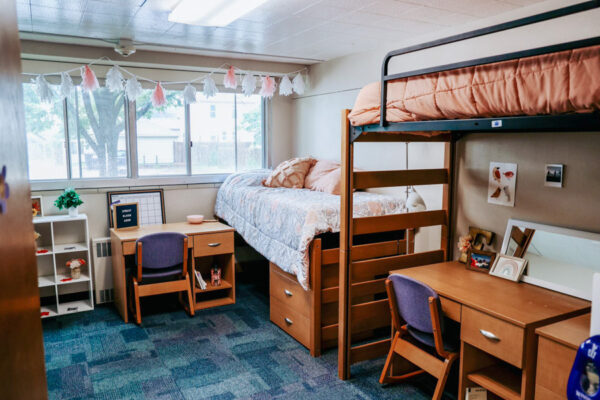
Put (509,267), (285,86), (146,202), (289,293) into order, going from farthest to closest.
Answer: (285,86), (146,202), (289,293), (509,267)

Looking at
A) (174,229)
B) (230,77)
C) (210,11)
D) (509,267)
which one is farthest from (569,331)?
(230,77)

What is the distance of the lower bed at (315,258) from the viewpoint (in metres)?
2.97

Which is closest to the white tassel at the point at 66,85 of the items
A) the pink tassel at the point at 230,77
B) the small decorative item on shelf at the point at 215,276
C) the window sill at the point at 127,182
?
the window sill at the point at 127,182

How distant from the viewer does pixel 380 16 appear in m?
2.87

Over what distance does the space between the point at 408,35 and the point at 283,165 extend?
5.35 ft

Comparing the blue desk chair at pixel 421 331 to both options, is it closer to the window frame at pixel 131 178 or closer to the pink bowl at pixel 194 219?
the pink bowl at pixel 194 219

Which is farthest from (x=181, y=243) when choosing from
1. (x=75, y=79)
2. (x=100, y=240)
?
(x=75, y=79)

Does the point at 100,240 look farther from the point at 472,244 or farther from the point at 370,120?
the point at 472,244

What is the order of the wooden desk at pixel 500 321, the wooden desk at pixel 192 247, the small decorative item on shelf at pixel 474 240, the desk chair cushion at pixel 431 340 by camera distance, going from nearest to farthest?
the wooden desk at pixel 500 321
the desk chair cushion at pixel 431 340
the small decorative item on shelf at pixel 474 240
the wooden desk at pixel 192 247

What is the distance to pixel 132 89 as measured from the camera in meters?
4.07

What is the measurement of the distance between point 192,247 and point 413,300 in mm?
2181

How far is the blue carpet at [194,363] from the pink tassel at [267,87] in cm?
219

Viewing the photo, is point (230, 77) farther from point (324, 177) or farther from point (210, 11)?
point (210, 11)

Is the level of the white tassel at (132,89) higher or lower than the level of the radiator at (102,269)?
higher
